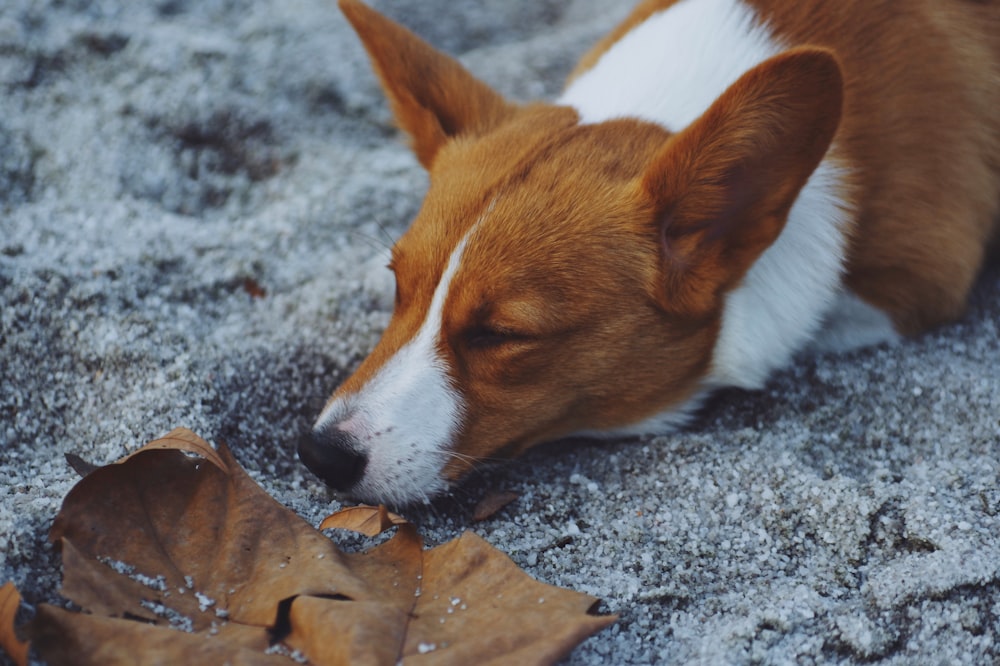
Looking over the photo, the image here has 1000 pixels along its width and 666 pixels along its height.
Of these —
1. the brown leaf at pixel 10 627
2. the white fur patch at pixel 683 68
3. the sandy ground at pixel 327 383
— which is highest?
the white fur patch at pixel 683 68

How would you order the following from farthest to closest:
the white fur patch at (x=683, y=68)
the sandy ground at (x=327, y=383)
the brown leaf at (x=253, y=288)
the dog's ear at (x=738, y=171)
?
the brown leaf at (x=253, y=288) < the white fur patch at (x=683, y=68) < the dog's ear at (x=738, y=171) < the sandy ground at (x=327, y=383)

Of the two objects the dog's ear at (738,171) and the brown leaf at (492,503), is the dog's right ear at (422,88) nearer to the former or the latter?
the dog's ear at (738,171)

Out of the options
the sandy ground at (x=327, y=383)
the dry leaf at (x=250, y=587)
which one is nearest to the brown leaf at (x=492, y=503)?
the sandy ground at (x=327, y=383)

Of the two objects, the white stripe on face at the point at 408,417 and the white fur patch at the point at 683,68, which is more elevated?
the white fur patch at the point at 683,68

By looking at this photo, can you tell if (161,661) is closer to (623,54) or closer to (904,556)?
(904,556)

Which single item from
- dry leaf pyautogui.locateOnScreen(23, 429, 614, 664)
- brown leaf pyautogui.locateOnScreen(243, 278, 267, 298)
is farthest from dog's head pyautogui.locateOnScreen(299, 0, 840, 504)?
brown leaf pyautogui.locateOnScreen(243, 278, 267, 298)

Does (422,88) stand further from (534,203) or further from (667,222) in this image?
(667,222)

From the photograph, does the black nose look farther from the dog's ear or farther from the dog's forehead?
the dog's ear

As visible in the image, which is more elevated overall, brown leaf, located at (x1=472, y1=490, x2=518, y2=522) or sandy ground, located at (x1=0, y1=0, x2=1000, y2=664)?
sandy ground, located at (x1=0, y1=0, x2=1000, y2=664)
